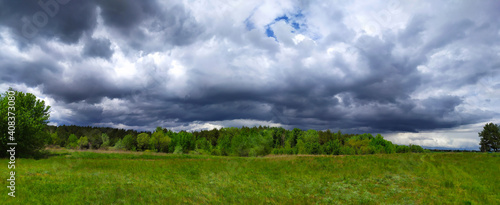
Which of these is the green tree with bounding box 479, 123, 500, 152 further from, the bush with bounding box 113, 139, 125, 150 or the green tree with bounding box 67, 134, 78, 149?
the green tree with bounding box 67, 134, 78, 149

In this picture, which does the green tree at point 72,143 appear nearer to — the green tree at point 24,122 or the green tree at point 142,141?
the green tree at point 142,141

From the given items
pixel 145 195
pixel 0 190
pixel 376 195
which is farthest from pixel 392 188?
pixel 0 190

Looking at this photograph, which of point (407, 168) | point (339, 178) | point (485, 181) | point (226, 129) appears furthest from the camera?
point (226, 129)

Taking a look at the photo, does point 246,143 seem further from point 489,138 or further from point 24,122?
point 489,138

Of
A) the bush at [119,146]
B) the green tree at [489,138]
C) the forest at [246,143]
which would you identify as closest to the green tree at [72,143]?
the forest at [246,143]

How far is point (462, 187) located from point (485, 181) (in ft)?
14.9

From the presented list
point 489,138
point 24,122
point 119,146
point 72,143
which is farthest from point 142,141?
point 489,138

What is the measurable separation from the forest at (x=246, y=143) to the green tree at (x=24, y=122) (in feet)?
163

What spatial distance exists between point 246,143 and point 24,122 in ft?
199

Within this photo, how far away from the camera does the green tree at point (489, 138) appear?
298ft

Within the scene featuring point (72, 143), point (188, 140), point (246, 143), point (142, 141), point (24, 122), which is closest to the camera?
point (24, 122)

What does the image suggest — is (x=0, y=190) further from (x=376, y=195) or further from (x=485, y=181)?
(x=485, y=181)

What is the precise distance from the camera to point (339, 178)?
2498 centimetres

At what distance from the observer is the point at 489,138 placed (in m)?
92.6
